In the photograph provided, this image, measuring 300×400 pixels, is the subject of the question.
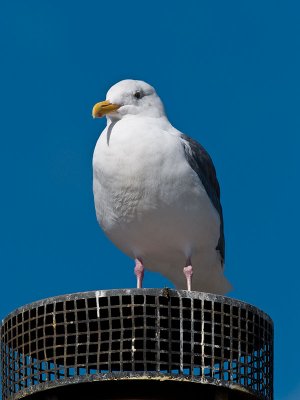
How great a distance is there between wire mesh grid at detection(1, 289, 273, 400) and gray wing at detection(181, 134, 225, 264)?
2802 millimetres

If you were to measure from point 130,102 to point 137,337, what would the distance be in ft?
15.0

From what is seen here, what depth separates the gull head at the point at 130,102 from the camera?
23922mm

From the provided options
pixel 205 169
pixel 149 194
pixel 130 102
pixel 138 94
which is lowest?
pixel 149 194

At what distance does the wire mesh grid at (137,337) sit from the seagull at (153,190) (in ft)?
7.47

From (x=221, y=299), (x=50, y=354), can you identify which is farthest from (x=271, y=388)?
(x=50, y=354)

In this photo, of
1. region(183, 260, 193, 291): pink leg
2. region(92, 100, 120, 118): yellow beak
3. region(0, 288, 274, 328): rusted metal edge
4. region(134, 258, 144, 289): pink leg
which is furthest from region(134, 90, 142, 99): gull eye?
region(0, 288, 274, 328): rusted metal edge

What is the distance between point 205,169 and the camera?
24000mm

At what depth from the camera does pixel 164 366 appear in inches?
824

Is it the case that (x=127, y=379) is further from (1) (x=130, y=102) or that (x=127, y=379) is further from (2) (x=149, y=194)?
(1) (x=130, y=102)

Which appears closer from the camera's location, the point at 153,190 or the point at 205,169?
the point at 153,190

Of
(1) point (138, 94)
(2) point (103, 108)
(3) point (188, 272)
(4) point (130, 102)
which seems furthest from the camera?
(1) point (138, 94)

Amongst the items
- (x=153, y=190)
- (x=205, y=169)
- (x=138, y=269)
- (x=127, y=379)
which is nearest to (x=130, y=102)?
(x=205, y=169)

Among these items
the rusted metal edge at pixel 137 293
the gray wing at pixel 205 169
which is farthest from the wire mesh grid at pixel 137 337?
the gray wing at pixel 205 169

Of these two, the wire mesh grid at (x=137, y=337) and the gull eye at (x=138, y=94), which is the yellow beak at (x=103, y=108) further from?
the wire mesh grid at (x=137, y=337)
